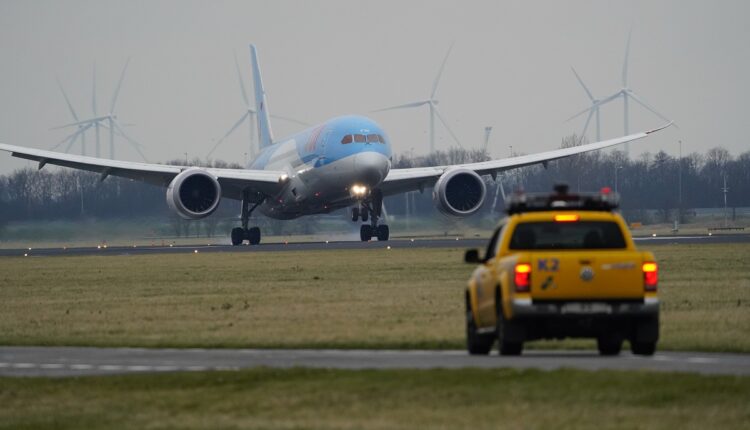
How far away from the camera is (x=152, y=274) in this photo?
47.2m

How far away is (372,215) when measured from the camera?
244 feet

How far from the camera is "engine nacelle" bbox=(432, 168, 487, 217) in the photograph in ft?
233

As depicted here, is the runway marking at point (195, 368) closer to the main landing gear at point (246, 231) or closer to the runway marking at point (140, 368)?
the runway marking at point (140, 368)

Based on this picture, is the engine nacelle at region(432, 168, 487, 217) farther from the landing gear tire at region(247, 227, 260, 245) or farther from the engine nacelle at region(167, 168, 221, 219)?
the engine nacelle at region(167, 168, 221, 219)

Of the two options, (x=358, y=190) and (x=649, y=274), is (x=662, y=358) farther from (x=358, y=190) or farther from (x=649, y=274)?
(x=358, y=190)

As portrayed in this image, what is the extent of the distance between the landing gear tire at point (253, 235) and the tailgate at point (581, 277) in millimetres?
56764

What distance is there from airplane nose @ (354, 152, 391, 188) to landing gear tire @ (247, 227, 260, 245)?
9.06 metres

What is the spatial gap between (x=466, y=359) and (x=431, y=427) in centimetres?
630

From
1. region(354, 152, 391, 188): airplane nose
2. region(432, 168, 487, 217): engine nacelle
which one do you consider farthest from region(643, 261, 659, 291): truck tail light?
region(432, 168, 487, 217): engine nacelle

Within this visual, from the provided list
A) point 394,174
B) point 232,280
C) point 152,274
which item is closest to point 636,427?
point 232,280

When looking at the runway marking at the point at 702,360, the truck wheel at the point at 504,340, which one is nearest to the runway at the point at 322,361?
the runway marking at the point at 702,360

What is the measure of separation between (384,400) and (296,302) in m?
17.5

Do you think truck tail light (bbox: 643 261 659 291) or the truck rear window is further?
the truck rear window

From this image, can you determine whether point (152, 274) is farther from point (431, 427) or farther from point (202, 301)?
point (431, 427)
